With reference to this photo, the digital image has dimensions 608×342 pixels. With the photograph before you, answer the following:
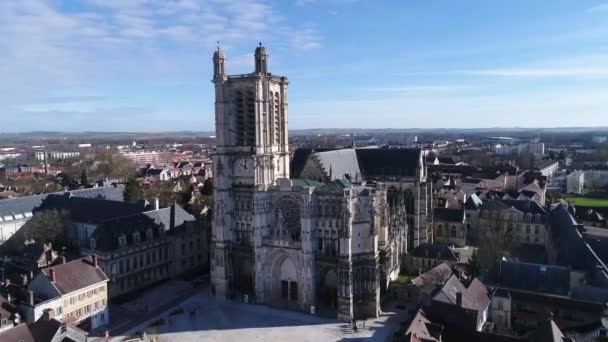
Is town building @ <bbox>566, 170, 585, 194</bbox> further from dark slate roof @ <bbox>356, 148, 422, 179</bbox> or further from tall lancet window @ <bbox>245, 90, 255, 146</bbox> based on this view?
tall lancet window @ <bbox>245, 90, 255, 146</bbox>

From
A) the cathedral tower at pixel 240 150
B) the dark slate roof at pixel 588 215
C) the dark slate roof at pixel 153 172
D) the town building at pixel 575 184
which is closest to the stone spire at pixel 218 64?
the cathedral tower at pixel 240 150

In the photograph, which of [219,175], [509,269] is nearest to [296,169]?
[219,175]

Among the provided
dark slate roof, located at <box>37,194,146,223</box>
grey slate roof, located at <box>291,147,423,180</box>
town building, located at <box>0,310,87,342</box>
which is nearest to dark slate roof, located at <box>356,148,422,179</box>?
grey slate roof, located at <box>291,147,423,180</box>

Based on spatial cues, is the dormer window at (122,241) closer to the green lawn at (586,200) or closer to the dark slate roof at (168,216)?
the dark slate roof at (168,216)

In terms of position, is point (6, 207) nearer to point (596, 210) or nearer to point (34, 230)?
point (34, 230)

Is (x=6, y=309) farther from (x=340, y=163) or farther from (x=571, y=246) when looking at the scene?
(x=571, y=246)

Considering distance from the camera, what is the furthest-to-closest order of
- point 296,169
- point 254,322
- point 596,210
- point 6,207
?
point 596,210, point 6,207, point 296,169, point 254,322
